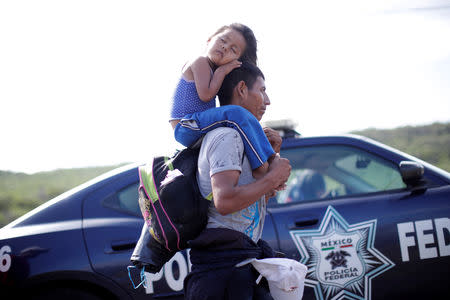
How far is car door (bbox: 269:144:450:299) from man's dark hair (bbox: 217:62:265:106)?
5.11 ft

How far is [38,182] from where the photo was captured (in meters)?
17.5

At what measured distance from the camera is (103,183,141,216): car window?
3.15m

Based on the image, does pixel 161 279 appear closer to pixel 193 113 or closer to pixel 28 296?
pixel 28 296

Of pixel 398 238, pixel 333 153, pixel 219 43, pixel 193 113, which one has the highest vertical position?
pixel 219 43

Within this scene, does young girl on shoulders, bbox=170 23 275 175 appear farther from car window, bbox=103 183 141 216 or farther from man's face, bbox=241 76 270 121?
car window, bbox=103 183 141 216

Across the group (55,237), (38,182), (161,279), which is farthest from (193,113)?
(38,182)

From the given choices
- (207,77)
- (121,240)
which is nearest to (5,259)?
(121,240)

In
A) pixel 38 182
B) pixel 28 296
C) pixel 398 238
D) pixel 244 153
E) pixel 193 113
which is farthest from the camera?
pixel 38 182

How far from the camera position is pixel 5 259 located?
9.39ft

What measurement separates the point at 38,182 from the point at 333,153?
16220mm

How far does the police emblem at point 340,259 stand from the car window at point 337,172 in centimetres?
34

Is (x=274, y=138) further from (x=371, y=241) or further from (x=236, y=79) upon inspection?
(x=371, y=241)

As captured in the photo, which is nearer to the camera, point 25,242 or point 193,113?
point 193,113

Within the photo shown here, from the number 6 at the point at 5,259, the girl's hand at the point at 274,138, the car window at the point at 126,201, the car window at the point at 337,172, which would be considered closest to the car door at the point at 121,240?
the car window at the point at 126,201
